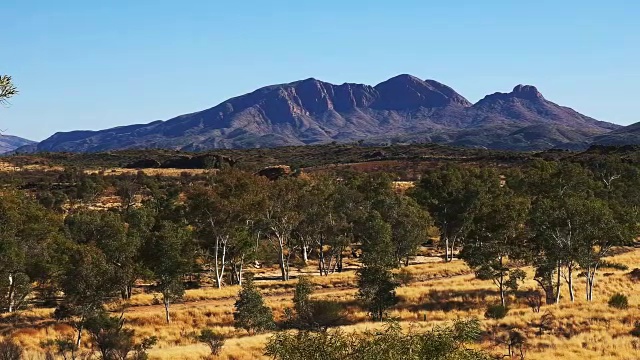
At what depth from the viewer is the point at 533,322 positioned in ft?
128

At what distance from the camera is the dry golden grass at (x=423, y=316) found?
1277 inches

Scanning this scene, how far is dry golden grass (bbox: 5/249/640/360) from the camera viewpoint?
3244 cm

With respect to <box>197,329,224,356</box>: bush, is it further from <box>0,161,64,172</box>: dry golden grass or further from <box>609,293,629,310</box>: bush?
<box>0,161,64,172</box>: dry golden grass

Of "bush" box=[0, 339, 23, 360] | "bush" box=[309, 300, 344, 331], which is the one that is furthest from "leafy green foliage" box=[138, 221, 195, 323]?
"bush" box=[0, 339, 23, 360]

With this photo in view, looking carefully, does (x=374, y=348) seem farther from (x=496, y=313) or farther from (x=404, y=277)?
(x=404, y=277)

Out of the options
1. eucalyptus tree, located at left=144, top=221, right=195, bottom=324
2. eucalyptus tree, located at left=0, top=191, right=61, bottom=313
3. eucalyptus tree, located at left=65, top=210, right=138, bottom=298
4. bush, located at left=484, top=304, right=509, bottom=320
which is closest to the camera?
eucalyptus tree, located at left=65, top=210, right=138, bottom=298

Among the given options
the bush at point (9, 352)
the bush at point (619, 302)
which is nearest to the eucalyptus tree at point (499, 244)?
the bush at point (619, 302)

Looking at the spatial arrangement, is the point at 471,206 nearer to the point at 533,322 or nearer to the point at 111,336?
the point at 533,322

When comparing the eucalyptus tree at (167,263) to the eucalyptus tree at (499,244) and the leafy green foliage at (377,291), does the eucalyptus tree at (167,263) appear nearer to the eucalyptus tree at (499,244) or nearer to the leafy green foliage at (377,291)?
the leafy green foliage at (377,291)

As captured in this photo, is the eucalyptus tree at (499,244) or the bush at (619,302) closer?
the bush at (619,302)

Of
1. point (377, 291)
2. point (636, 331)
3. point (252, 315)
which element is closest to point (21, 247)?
point (252, 315)

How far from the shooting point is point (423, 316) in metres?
46.3

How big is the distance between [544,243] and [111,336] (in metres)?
35.4

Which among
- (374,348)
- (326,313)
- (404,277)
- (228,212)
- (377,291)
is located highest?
(228,212)
